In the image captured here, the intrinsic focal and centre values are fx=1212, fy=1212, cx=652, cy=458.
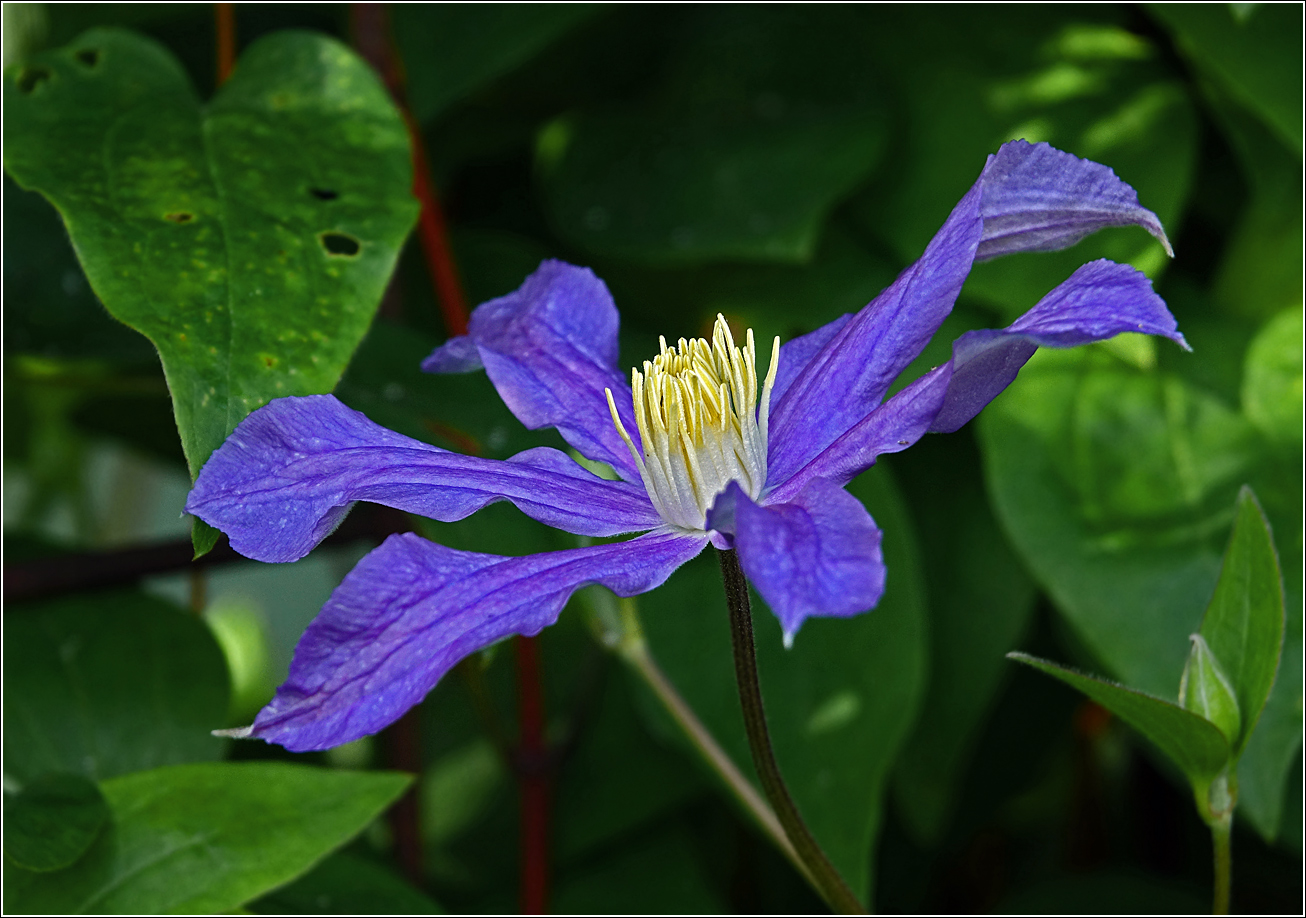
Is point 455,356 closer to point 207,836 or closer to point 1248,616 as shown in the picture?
point 207,836

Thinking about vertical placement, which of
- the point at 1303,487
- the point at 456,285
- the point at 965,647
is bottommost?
the point at 965,647

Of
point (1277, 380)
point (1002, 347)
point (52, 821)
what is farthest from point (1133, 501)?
point (52, 821)

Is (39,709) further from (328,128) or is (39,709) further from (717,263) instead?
(717,263)

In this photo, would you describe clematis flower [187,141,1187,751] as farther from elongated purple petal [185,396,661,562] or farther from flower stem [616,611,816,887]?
flower stem [616,611,816,887]

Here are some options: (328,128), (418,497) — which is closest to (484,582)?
(418,497)

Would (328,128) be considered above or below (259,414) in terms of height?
above

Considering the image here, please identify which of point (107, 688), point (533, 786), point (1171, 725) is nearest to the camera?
point (1171, 725)

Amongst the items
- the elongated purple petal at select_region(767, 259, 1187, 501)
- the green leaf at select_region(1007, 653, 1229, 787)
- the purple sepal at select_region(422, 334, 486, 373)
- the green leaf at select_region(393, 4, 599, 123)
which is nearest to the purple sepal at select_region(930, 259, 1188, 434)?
the elongated purple petal at select_region(767, 259, 1187, 501)
